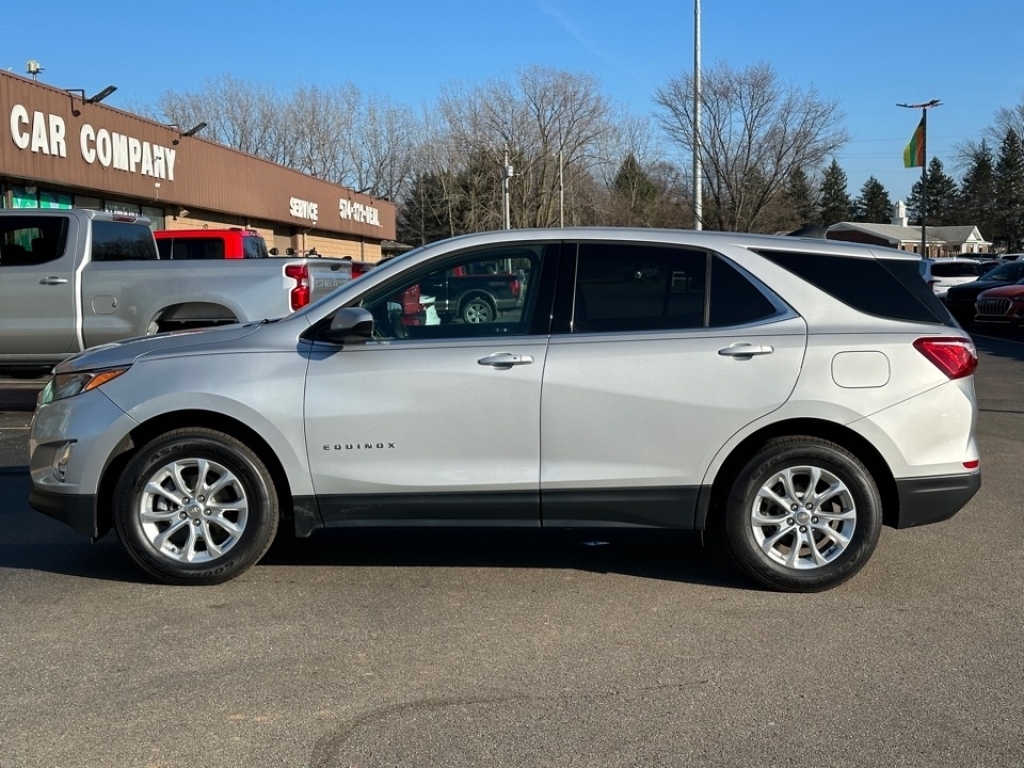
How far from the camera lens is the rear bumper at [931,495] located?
204 inches

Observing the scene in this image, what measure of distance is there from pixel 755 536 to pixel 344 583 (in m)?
2.14

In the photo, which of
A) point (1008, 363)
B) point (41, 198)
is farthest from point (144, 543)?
point (41, 198)

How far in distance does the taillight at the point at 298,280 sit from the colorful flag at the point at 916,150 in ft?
126

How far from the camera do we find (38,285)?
1130 centimetres

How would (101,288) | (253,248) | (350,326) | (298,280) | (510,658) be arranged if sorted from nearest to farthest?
(510,658) < (350,326) < (298,280) < (101,288) < (253,248)

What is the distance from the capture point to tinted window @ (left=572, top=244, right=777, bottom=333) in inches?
207

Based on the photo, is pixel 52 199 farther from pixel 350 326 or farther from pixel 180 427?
pixel 350 326

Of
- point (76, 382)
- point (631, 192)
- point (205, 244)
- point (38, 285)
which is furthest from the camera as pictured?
point (631, 192)

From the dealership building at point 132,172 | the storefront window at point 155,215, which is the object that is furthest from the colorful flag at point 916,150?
the storefront window at point 155,215

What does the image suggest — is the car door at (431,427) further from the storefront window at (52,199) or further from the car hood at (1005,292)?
the car hood at (1005,292)

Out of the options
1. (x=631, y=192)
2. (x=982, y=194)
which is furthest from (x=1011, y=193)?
(x=631, y=192)

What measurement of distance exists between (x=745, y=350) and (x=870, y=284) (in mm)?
807

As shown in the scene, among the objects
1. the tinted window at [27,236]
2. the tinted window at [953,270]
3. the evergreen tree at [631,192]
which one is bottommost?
the tinted window at [27,236]

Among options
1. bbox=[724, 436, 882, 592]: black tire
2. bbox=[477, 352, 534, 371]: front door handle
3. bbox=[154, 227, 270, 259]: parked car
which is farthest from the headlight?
bbox=[154, 227, 270, 259]: parked car
